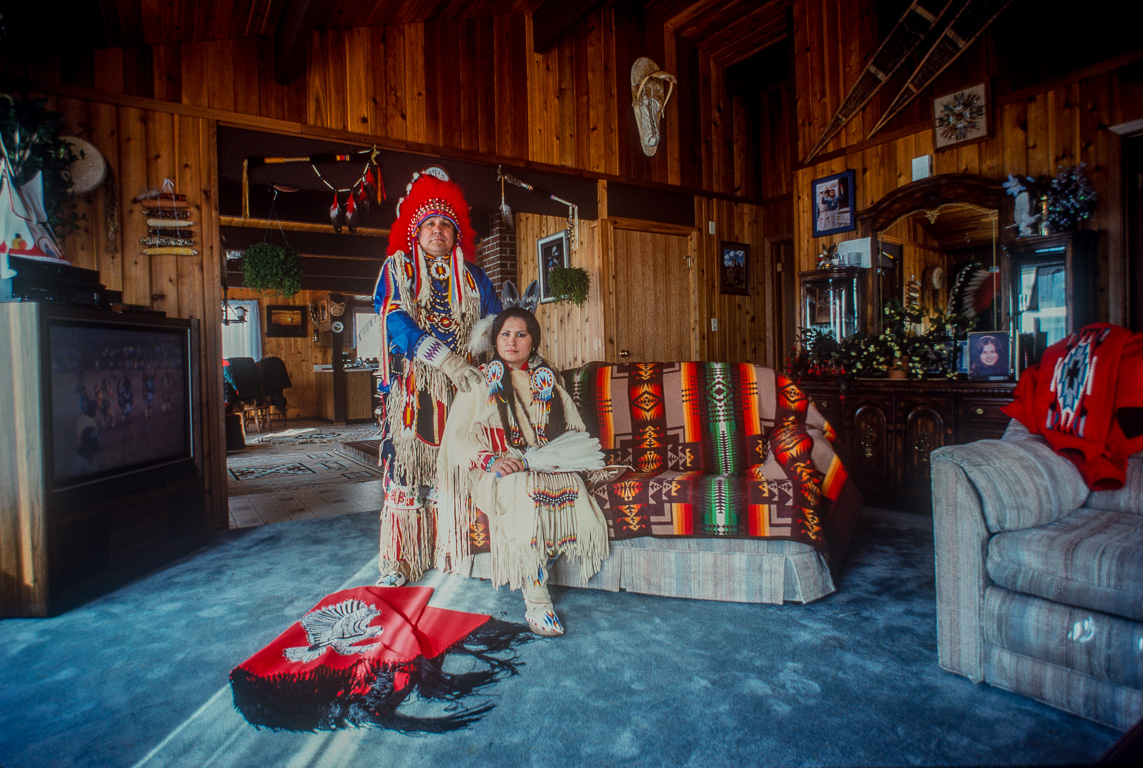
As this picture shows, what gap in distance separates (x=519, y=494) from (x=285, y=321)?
11000 mm

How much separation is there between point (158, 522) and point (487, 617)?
1859 millimetres

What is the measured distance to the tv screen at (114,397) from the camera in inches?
92.7

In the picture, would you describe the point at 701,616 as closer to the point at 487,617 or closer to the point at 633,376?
the point at 487,617

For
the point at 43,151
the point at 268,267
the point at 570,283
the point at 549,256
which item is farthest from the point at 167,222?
the point at 549,256

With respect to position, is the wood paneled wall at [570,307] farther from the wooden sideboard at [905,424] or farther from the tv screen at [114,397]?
the tv screen at [114,397]

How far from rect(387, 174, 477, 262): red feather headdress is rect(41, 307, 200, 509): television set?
1.33 meters

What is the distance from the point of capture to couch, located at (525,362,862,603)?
2.13 m

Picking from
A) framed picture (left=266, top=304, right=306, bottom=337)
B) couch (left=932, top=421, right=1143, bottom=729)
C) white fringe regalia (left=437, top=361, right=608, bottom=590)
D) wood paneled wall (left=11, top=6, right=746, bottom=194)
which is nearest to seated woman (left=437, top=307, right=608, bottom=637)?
white fringe regalia (left=437, top=361, right=608, bottom=590)

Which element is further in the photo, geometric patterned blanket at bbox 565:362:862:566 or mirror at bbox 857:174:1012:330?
mirror at bbox 857:174:1012:330

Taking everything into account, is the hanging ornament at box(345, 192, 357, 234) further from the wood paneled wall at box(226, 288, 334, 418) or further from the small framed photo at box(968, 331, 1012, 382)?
the wood paneled wall at box(226, 288, 334, 418)

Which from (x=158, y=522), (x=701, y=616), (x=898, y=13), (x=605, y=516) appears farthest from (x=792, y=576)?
(x=898, y=13)

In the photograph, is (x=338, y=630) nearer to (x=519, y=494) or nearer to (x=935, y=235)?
(x=519, y=494)

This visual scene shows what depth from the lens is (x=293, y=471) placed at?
5.43 metres

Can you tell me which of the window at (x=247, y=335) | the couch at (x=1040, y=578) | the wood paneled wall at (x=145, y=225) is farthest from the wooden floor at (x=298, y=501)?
the window at (x=247, y=335)
